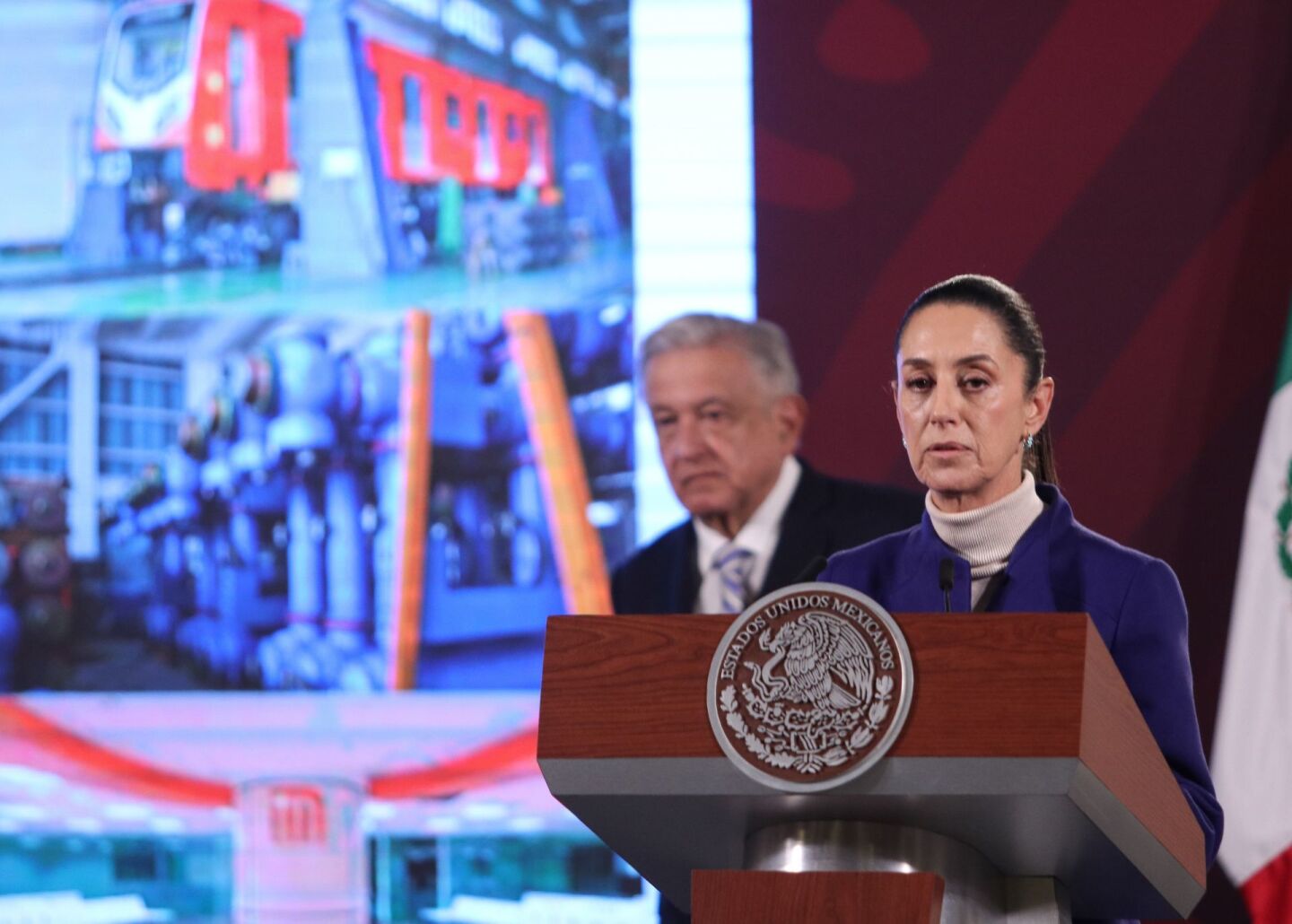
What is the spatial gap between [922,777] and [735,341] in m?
2.89

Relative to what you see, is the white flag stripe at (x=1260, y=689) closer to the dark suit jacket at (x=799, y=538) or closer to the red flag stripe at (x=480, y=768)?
the dark suit jacket at (x=799, y=538)

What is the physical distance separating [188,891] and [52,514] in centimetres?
98

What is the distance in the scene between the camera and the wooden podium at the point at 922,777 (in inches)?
46.8

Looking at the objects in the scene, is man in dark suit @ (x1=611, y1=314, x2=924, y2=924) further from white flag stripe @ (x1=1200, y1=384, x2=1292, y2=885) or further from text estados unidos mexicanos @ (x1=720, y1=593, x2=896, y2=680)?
text estados unidos mexicanos @ (x1=720, y1=593, x2=896, y2=680)

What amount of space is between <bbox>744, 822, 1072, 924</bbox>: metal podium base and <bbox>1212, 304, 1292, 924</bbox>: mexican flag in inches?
104

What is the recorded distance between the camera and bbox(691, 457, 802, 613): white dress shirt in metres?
3.90

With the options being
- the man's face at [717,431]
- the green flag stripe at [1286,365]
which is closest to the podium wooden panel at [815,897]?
the man's face at [717,431]

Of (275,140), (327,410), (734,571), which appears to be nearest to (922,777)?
(734,571)

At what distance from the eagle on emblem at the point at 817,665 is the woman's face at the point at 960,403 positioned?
45 centimetres

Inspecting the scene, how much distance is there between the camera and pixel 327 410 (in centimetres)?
420

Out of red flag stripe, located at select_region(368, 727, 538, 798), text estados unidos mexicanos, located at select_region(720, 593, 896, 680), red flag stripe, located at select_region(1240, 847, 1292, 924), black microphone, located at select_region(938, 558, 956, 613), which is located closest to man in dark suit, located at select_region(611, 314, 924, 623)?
red flag stripe, located at select_region(368, 727, 538, 798)

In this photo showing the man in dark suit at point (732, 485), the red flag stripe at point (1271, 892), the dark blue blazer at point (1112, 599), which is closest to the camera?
the dark blue blazer at point (1112, 599)

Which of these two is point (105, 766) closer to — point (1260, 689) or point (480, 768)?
point (480, 768)

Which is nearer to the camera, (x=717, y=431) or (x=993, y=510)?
(x=993, y=510)
